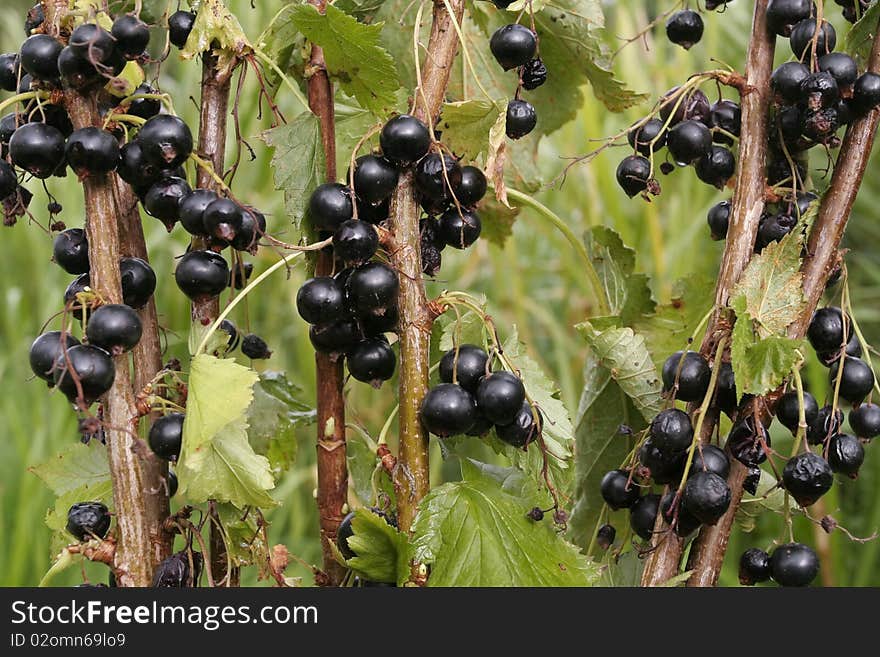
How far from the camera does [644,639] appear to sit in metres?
0.70

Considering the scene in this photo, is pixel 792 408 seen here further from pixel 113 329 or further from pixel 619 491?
pixel 113 329

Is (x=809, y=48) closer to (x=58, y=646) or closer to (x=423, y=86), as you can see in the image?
(x=423, y=86)

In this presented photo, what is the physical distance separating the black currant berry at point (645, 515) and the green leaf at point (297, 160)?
391mm

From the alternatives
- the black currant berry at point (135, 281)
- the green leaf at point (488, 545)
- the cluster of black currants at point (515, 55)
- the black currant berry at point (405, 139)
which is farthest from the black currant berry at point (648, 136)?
the black currant berry at point (135, 281)

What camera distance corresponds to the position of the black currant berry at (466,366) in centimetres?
75

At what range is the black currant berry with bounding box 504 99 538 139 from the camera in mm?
813

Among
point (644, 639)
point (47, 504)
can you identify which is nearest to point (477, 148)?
point (644, 639)

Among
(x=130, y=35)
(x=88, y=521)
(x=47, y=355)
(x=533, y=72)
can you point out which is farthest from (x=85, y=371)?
(x=533, y=72)

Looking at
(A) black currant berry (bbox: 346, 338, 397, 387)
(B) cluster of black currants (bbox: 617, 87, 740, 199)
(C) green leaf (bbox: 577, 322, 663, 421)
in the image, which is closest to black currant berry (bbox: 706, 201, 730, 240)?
(B) cluster of black currants (bbox: 617, 87, 740, 199)

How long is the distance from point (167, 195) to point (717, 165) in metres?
0.49

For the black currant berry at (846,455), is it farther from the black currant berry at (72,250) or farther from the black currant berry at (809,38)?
the black currant berry at (72,250)

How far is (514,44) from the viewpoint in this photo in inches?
31.3

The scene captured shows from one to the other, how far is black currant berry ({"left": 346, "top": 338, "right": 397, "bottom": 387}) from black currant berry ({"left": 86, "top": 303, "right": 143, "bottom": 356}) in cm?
18

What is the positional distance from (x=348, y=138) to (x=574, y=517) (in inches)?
18.2
